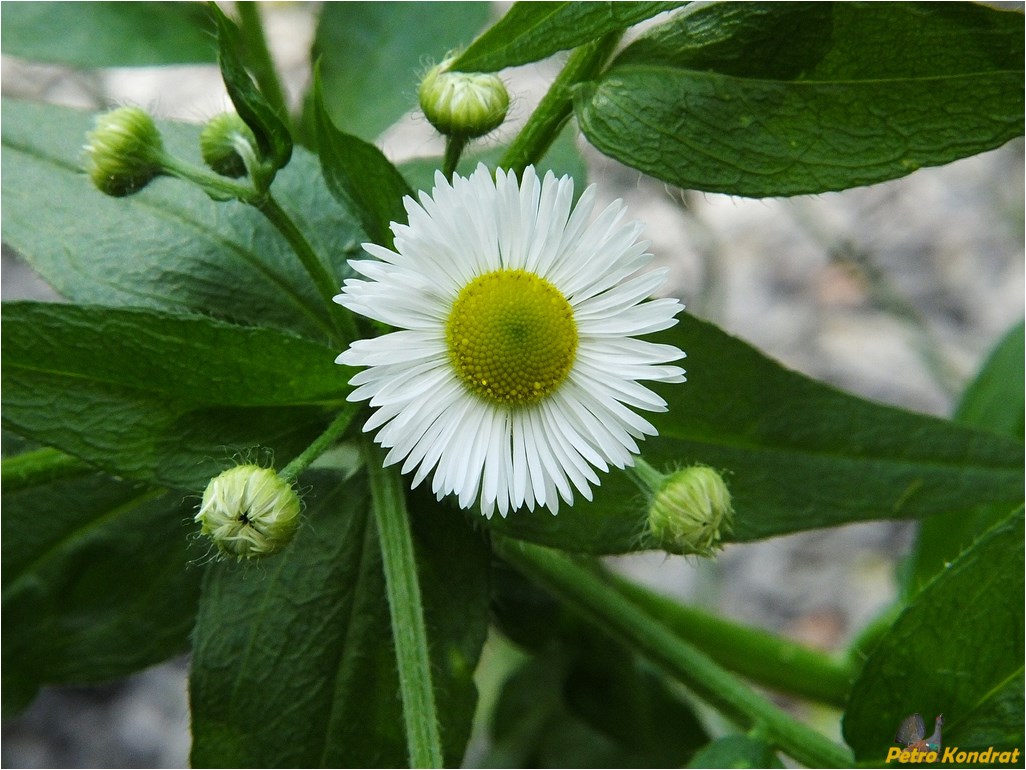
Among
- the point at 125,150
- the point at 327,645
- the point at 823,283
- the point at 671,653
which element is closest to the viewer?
the point at 125,150

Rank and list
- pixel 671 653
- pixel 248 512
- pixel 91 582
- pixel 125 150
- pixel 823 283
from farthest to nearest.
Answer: pixel 823 283 → pixel 91 582 → pixel 671 653 → pixel 125 150 → pixel 248 512

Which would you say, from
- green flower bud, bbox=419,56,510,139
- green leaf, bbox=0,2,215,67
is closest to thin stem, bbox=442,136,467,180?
green flower bud, bbox=419,56,510,139

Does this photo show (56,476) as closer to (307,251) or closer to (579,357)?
(307,251)

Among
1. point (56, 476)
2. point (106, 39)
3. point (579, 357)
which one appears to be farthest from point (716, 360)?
point (106, 39)

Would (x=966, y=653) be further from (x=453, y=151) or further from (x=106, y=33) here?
(x=106, y=33)

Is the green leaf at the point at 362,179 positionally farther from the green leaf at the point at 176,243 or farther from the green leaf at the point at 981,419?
the green leaf at the point at 981,419

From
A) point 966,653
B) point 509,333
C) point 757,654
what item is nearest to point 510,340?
point 509,333

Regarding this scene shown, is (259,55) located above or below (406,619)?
above
